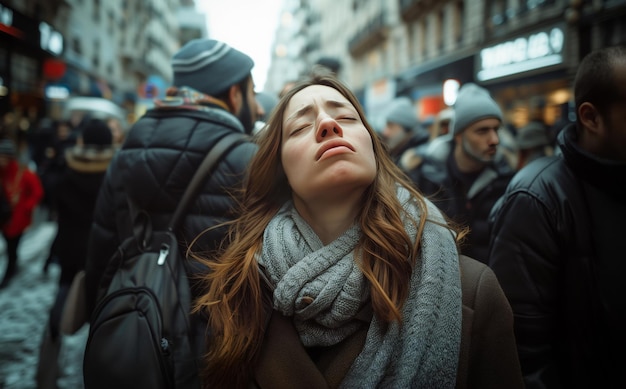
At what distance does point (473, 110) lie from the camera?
11.1 ft

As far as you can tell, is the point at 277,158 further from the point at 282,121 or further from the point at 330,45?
the point at 330,45

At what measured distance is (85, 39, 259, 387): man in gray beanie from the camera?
192 cm

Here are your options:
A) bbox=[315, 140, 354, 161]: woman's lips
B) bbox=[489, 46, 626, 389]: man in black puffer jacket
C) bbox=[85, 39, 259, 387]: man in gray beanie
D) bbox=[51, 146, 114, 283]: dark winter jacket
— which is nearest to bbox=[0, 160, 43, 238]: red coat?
bbox=[51, 146, 114, 283]: dark winter jacket

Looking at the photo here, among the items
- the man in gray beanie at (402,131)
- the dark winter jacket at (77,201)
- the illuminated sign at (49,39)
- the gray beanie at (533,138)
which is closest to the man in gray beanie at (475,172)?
the man in gray beanie at (402,131)

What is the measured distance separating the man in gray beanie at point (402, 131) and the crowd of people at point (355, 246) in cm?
254

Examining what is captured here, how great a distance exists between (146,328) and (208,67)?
54.0 inches

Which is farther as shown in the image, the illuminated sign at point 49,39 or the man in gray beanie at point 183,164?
the illuminated sign at point 49,39

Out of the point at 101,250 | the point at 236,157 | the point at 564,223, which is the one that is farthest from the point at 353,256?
the point at 101,250

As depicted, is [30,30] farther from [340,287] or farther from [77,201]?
[340,287]

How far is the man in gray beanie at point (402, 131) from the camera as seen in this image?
463 centimetres

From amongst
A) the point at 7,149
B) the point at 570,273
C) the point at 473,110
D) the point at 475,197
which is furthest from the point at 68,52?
the point at 570,273

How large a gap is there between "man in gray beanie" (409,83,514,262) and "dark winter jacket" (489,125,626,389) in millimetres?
1377

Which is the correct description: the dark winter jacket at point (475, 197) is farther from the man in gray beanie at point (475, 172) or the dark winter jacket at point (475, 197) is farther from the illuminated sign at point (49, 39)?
the illuminated sign at point (49, 39)

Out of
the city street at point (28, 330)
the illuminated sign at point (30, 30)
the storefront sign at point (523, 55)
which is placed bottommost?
the city street at point (28, 330)
